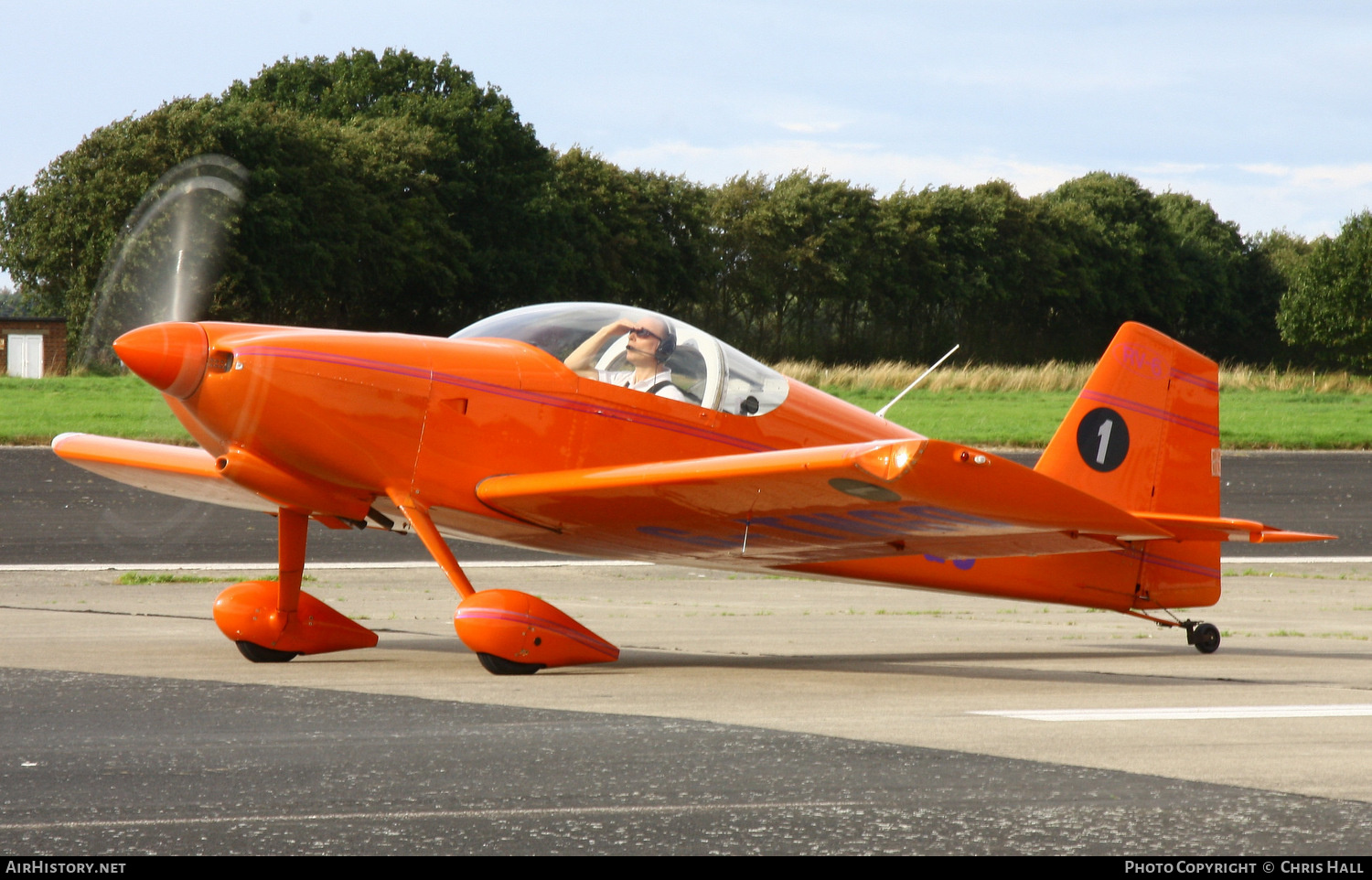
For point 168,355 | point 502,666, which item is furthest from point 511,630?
point 168,355

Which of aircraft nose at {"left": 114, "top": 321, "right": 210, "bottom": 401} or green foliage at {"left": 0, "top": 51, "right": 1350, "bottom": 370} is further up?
green foliage at {"left": 0, "top": 51, "right": 1350, "bottom": 370}

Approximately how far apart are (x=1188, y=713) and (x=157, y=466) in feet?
18.6

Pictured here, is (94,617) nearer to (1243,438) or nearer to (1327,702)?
(1327,702)

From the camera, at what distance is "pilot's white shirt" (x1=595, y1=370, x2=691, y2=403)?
6988 millimetres

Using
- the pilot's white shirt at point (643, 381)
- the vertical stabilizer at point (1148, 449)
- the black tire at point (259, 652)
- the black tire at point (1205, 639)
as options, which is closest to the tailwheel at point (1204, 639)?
the black tire at point (1205, 639)

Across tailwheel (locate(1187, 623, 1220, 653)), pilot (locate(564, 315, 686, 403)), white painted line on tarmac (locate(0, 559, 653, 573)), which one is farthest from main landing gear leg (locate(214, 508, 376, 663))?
tailwheel (locate(1187, 623, 1220, 653))

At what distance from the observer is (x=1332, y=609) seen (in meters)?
10.7

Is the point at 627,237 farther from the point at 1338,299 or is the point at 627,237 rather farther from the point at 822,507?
the point at 822,507

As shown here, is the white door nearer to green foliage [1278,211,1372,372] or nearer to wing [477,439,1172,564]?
wing [477,439,1172,564]

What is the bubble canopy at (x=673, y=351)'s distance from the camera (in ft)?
23.1

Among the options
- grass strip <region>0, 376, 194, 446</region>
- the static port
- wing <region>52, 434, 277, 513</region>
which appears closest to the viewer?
the static port

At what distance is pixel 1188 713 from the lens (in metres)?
5.75

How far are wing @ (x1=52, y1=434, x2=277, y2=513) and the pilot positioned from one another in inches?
83.6
